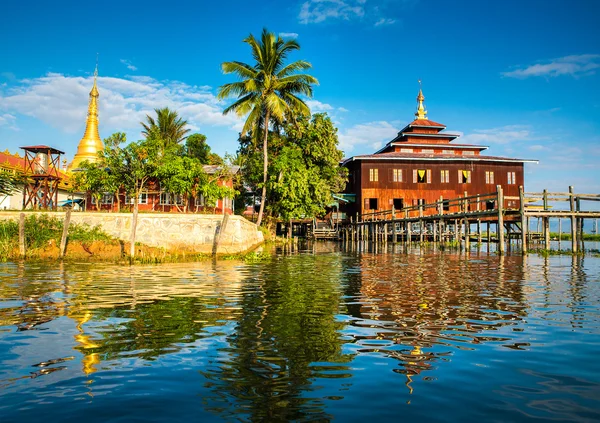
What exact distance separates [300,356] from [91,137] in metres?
61.4

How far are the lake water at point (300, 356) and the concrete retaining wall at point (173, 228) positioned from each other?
1429cm

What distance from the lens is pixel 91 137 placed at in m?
58.2

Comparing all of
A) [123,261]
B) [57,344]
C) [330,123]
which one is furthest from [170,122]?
[57,344]

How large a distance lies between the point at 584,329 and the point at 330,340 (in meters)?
3.59

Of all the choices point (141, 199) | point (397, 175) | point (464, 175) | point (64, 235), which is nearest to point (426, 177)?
point (397, 175)

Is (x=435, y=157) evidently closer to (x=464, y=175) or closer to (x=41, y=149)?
(x=464, y=175)

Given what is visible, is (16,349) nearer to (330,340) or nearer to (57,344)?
(57,344)

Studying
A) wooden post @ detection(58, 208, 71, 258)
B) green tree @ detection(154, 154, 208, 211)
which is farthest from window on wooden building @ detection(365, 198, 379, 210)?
wooden post @ detection(58, 208, 71, 258)

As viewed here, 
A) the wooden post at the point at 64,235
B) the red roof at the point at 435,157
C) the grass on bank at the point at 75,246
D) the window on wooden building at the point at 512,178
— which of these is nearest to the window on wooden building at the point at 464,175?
Result: the red roof at the point at 435,157

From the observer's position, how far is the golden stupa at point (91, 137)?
5572 centimetres

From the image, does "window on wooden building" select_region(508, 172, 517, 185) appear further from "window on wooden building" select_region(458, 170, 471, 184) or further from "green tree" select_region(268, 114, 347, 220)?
"green tree" select_region(268, 114, 347, 220)

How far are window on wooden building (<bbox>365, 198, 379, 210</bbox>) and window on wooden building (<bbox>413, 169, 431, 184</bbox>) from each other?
15.3 ft

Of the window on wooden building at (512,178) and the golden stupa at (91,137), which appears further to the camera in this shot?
the golden stupa at (91,137)

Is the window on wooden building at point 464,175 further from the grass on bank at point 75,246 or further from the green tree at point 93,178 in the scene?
the green tree at point 93,178
